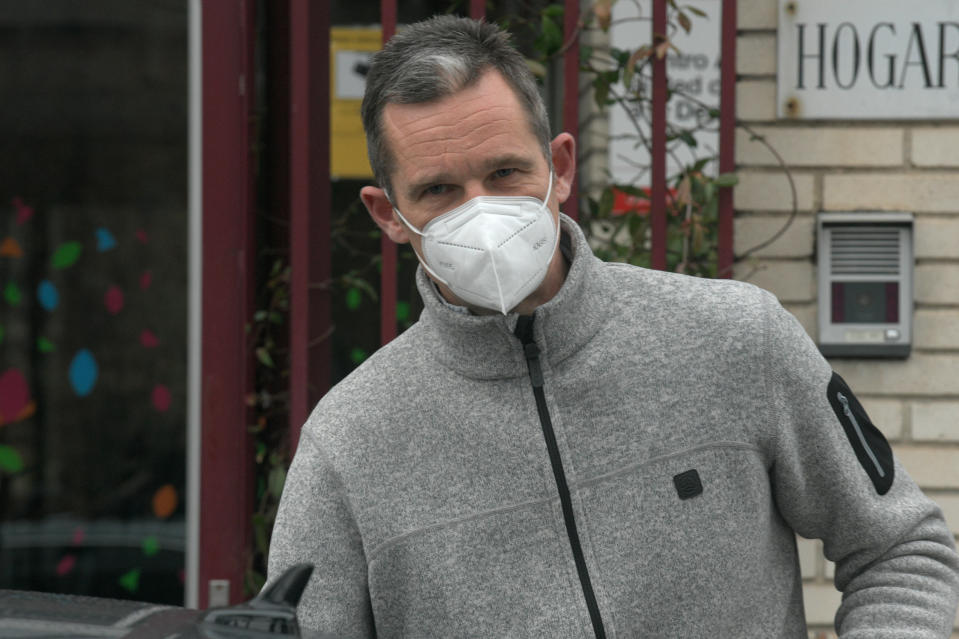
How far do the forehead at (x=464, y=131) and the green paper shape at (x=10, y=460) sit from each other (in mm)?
2011

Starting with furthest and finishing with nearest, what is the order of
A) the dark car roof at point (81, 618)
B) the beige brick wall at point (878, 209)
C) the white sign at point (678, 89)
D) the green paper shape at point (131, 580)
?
the green paper shape at point (131, 580) < the white sign at point (678, 89) < the beige brick wall at point (878, 209) < the dark car roof at point (81, 618)

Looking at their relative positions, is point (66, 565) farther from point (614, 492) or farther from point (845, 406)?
point (845, 406)

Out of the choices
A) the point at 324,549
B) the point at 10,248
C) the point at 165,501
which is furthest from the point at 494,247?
the point at 10,248

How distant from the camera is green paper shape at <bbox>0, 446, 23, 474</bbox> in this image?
3268mm

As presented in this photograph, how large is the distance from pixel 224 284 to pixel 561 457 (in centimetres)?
152

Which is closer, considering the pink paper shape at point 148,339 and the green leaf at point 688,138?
the green leaf at point 688,138

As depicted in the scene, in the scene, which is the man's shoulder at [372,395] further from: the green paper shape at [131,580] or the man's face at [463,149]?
the green paper shape at [131,580]

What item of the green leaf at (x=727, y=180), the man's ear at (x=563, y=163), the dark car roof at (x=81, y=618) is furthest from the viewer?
the green leaf at (x=727, y=180)

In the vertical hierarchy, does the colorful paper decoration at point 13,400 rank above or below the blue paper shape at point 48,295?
A: below

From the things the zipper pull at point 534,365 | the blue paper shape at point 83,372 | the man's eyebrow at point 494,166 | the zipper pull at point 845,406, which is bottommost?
the blue paper shape at point 83,372

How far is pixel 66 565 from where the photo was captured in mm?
3295

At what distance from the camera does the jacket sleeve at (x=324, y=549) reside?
1.71 meters

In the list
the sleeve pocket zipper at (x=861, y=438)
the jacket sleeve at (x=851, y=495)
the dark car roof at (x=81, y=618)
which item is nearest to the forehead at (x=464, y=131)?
the jacket sleeve at (x=851, y=495)

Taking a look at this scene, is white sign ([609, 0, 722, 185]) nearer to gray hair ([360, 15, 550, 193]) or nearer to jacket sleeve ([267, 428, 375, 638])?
gray hair ([360, 15, 550, 193])
